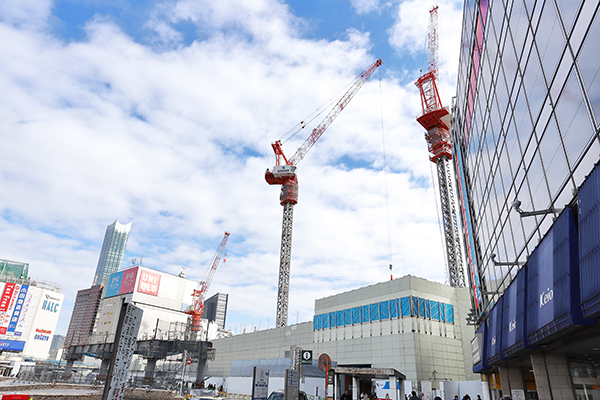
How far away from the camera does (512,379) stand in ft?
71.3

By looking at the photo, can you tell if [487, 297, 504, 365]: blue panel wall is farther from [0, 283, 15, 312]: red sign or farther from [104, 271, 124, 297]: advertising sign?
[104, 271, 124, 297]: advertising sign

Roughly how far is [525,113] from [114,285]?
14708cm

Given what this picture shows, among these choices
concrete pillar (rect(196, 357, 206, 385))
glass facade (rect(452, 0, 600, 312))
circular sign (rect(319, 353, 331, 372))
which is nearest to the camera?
glass facade (rect(452, 0, 600, 312))

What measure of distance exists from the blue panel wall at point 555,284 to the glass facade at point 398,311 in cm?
3396

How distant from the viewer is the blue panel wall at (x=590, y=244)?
7535 millimetres

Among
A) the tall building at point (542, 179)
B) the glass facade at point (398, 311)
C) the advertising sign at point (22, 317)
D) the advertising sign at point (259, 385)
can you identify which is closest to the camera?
the tall building at point (542, 179)

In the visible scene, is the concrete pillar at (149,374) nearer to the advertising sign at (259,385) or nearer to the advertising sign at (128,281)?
the advertising sign at (259,385)

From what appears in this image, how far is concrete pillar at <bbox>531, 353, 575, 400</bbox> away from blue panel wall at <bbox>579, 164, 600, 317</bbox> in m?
7.11

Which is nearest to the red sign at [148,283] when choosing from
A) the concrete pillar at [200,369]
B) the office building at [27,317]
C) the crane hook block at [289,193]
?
the office building at [27,317]

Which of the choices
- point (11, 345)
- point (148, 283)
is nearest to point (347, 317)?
point (11, 345)

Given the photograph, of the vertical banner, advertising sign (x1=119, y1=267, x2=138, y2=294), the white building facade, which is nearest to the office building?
advertising sign (x1=119, y1=267, x2=138, y2=294)

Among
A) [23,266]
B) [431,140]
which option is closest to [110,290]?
[23,266]

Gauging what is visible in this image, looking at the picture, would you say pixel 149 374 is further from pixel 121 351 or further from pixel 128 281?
pixel 128 281

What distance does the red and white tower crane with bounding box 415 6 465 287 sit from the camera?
77.7 meters
